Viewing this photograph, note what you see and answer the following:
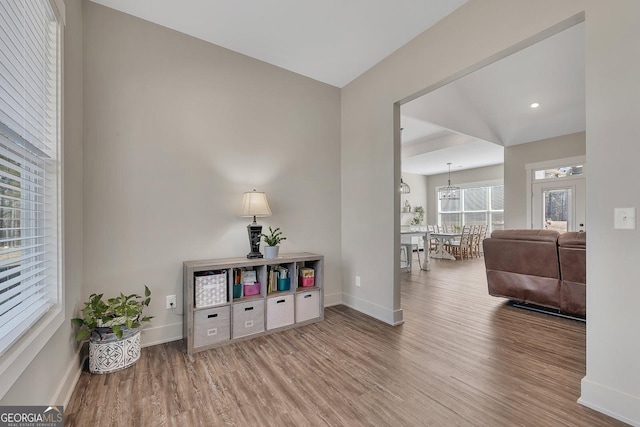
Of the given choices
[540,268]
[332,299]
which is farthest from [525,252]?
[332,299]

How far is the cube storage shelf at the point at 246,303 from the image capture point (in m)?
2.30

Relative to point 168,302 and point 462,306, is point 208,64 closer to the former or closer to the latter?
point 168,302

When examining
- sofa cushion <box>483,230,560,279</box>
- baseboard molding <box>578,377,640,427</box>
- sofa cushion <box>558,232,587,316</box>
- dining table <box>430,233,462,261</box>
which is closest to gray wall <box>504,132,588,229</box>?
dining table <box>430,233,462,261</box>

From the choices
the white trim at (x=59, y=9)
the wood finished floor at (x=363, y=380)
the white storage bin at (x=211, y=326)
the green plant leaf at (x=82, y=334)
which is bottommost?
the wood finished floor at (x=363, y=380)

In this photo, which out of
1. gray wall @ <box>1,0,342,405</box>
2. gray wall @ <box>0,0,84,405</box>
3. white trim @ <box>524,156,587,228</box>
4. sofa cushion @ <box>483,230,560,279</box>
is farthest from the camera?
white trim @ <box>524,156,587,228</box>

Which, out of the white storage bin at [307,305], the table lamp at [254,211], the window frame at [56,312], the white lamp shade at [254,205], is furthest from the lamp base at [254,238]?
the window frame at [56,312]

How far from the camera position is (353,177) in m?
3.38

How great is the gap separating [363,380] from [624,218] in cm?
172

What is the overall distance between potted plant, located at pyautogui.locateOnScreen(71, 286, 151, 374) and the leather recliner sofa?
3.82 metres

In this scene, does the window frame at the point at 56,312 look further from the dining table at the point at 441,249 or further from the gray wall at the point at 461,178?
the gray wall at the point at 461,178

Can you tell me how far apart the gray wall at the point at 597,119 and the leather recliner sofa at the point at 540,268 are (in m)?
1.57

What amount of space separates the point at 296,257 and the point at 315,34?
81.5 inches

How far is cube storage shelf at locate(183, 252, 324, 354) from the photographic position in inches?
90.6

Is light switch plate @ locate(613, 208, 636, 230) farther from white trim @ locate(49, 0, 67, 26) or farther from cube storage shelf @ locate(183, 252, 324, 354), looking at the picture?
white trim @ locate(49, 0, 67, 26)
